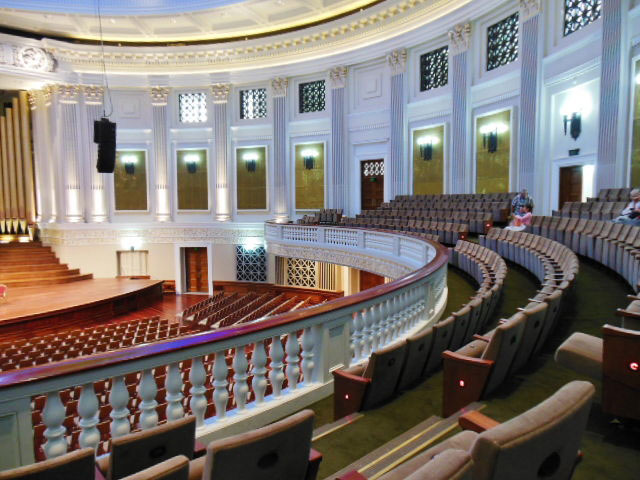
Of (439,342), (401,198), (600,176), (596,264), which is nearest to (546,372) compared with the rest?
(439,342)

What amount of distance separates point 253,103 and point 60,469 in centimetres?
1796

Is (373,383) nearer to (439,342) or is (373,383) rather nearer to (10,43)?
(439,342)

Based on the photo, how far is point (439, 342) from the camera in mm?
3219

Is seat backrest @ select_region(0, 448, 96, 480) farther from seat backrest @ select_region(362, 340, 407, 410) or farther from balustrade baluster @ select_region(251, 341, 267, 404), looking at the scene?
seat backrest @ select_region(362, 340, 407, 410)

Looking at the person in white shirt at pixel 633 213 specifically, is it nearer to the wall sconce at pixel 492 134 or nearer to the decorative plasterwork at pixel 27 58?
the wall sconce at pixel 492 134

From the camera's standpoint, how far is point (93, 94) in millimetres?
17469

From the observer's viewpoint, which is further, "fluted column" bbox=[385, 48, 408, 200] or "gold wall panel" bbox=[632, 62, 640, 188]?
"fluted column" bbox=[385, 48, 408, 200]

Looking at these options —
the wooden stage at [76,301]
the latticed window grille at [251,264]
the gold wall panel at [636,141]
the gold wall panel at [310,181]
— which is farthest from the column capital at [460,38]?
the wooden stage at [76,301]

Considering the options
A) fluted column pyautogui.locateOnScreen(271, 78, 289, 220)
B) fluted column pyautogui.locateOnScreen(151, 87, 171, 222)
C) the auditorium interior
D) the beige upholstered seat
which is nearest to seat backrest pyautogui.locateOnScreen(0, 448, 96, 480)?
the auditorium interior

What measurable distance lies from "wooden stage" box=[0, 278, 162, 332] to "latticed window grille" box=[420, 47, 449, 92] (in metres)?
11.3

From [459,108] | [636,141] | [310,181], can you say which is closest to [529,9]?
[459,108]

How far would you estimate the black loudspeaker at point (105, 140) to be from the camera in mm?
12367

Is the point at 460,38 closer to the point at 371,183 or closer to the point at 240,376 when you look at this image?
the point at 371,183

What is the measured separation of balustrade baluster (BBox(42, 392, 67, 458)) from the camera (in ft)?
6.52
